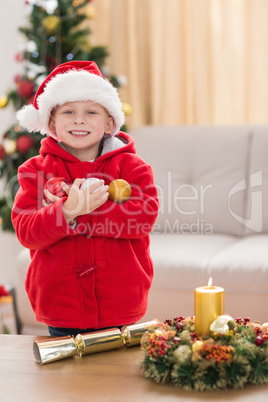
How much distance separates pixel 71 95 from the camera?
1387mm

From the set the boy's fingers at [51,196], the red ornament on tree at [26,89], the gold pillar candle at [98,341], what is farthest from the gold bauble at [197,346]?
the red ornament on tree at [26,89]

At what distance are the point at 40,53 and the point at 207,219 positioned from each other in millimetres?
1230

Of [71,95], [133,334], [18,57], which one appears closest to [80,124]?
[71,95]

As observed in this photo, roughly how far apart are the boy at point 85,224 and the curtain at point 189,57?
1801mm

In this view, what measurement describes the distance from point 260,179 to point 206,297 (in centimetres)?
160

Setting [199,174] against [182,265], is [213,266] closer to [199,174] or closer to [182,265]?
[182,265]

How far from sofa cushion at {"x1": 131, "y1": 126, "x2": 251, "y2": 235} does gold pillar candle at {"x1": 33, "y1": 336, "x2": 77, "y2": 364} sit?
1.45 meters

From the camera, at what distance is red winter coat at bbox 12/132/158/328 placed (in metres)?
1.36

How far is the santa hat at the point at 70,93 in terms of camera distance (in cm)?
140

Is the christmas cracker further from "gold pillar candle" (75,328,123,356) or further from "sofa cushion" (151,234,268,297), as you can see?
"sofa cushion" (151,234,268,297)

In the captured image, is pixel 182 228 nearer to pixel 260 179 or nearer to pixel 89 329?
pixel 260 179

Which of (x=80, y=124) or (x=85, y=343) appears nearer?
(x=85, y=343)

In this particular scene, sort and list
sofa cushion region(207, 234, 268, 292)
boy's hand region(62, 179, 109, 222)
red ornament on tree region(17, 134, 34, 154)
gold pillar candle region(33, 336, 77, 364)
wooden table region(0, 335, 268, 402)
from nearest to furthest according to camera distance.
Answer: wooden table region(0, 335, 268, 402) < gold pillar candle region(33, 336, 77, 364) < boy's hand region(62, 179, 109, 222) < sofa cushion region(207, 234, 268, 292) < red ornament on tree region(17, 134, 34, 154)

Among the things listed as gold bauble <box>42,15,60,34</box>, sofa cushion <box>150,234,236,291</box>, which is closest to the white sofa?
sofa cushion <box>150,234,236,291</box>
